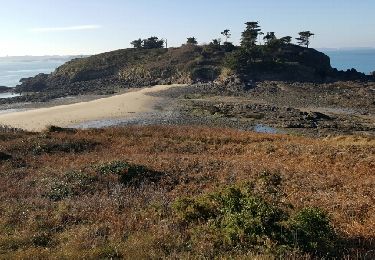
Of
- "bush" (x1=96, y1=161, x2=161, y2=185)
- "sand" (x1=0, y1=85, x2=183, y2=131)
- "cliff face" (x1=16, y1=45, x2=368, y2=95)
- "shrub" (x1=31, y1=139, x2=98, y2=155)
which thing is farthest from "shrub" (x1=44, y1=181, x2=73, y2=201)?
"cliff face" (x1=16, y1=45, x2=368, y2=95)

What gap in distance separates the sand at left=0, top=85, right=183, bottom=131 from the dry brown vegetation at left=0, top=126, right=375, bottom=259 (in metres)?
21.0

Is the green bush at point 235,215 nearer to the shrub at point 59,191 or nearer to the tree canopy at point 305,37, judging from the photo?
the shrub at point 59,191

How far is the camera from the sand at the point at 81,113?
5306 cm

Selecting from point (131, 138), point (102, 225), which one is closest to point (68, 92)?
point (131, 138)

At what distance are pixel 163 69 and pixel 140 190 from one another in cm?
9013

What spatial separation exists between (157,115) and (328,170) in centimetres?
3603

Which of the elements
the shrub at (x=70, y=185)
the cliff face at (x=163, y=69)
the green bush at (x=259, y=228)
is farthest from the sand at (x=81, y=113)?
the green bush at (x=259, y=228)

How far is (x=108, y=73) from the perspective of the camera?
379 feet

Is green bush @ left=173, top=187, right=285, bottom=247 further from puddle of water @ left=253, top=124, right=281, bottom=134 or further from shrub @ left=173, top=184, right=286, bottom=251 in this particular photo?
puddle of water @ left=253, top=124, right=281, bottom=134

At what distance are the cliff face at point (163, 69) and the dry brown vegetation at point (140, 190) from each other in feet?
194

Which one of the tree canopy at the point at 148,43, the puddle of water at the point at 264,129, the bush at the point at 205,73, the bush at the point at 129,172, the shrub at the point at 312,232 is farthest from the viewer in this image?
the tree canopy at the point at 148,43

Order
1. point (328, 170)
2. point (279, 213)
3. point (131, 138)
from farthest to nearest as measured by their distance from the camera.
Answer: point (131, 138) < point (328, 170) < point (279, 213)

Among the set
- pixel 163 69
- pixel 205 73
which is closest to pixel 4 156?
pixel 205 73

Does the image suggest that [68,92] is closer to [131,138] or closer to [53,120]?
[53,120]
